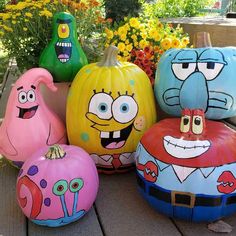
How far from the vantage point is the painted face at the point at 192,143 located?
1634mm

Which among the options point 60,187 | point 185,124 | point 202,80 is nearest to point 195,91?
point 202,80

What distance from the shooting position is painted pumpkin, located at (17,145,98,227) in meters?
1.65

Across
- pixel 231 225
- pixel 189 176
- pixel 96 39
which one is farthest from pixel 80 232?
pixel 96 39

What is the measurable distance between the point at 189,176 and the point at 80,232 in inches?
22.1

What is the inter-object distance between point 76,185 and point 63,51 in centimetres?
97

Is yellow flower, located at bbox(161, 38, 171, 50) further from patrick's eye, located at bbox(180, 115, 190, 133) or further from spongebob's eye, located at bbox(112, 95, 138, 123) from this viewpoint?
patrick's eye, located at bbox(180, 115, 190, 133)

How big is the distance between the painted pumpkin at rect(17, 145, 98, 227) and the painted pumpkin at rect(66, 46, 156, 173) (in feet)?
1.11

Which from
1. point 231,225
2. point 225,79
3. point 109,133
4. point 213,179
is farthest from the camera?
point 109,133

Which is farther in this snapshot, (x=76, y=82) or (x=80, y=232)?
(x=76, y=82)

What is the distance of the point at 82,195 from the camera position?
5.57ft

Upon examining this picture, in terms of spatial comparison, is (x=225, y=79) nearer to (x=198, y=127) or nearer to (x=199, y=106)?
(x=199, y=106)

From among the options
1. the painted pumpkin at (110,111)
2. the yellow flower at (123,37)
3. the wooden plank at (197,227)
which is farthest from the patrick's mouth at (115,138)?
the yellow flower at (123,37)

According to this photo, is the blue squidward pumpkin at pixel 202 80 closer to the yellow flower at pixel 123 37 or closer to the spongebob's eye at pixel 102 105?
the spongebob's eye at pixel 102 105

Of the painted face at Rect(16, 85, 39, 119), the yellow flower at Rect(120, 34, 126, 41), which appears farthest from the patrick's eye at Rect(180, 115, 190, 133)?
the yellow flower at Rect(120, 34, 126, 41)
